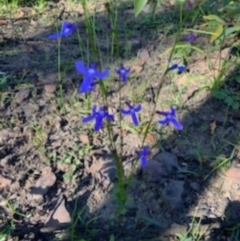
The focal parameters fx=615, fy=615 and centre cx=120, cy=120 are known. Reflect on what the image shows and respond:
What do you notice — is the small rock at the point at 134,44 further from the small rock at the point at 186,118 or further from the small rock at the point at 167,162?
the small rock at the point at 167,162

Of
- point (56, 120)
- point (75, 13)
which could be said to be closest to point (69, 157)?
point (56, 120)

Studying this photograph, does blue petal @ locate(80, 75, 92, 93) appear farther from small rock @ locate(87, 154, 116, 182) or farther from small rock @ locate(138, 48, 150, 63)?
small rock @ locate(138, 48, 150, 63)

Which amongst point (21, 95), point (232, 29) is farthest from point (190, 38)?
point (21, 95)

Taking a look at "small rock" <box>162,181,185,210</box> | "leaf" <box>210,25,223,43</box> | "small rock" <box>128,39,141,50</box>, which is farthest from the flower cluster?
"small rock" <box>128,39,141,50</box>

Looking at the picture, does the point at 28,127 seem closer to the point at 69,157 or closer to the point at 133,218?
the point at 69,157

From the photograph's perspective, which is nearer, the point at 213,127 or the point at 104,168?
the point at 104,168

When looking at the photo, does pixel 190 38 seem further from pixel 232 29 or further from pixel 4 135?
pixel 4 135

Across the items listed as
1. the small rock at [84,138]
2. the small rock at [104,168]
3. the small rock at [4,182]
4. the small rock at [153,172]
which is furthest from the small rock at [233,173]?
the small rock at [4,182]

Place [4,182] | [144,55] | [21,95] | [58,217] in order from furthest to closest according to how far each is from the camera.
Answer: [144,55] → [21,95] → [4,182] → [58,217]
